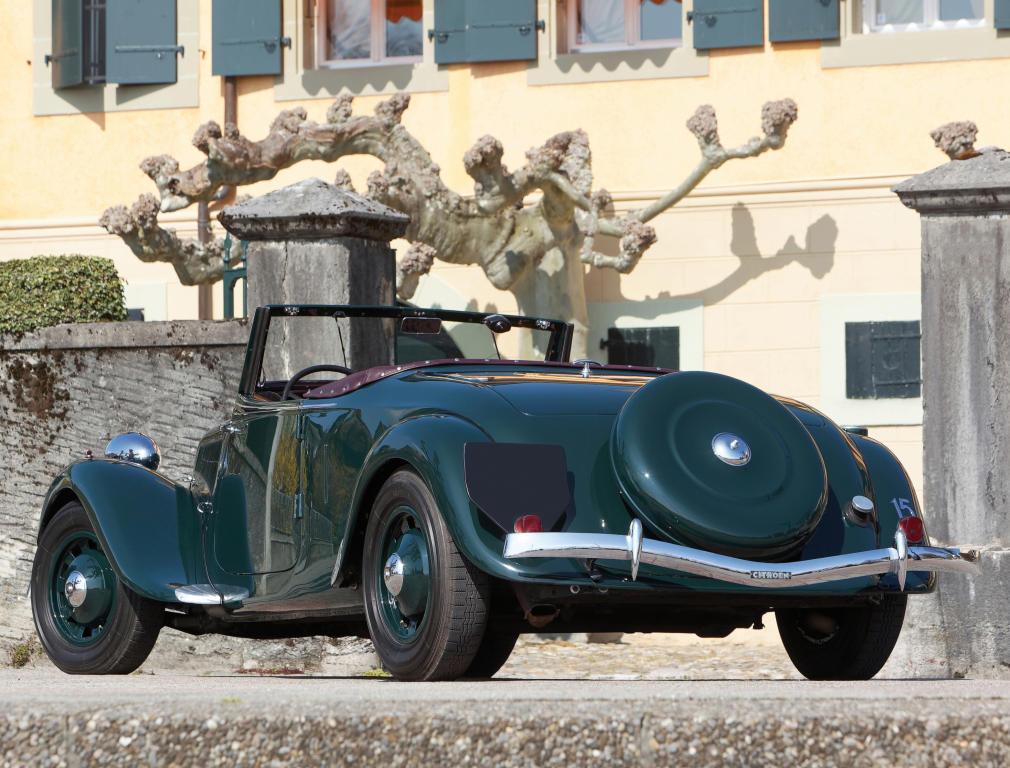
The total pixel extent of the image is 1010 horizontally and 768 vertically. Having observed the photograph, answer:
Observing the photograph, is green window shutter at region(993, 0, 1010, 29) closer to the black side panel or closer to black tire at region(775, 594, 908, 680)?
black tire at region(775, 594, 908, 680)

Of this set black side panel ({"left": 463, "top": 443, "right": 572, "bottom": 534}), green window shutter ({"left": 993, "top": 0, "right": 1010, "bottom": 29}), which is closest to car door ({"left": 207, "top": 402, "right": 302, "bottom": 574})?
black side panel ({"left": 463, "top": 443, "right": 572, "bottom": 534})

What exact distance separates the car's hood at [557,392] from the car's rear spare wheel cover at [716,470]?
0.65 feet

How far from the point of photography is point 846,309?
13.3 metres

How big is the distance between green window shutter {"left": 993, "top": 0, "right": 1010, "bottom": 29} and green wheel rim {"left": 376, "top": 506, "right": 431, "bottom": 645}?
10.2 metres

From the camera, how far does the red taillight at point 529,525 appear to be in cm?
409

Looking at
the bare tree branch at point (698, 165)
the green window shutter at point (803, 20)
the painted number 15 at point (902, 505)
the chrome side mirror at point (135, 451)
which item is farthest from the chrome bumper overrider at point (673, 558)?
the green window shutter at point (803, 20)

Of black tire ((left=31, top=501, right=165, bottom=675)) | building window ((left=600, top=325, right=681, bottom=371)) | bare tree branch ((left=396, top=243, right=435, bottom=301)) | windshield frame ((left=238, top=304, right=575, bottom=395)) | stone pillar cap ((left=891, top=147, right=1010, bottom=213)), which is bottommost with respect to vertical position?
black tire ((left=31, top=501, right=165, bottom=675))

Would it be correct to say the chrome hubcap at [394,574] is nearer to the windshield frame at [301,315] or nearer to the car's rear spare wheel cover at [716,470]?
the car's rear spare wheel cover at [716,470]

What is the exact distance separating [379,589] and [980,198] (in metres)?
4.47

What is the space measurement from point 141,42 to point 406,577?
11.6 metres

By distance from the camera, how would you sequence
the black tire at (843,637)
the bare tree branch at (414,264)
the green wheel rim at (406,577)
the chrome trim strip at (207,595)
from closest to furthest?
1. the green wheel rim at (406,577)
2. the black tire at (843,637)
3. the chrome trim strip at (207,595)
4. the bare tree branch at (414,264)

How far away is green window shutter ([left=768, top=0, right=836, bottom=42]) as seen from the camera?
13344 millimetres

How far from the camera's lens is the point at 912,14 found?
44.4 feet

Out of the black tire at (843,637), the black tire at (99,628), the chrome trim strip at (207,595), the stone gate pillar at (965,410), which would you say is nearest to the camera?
the black tire at (843,637)
